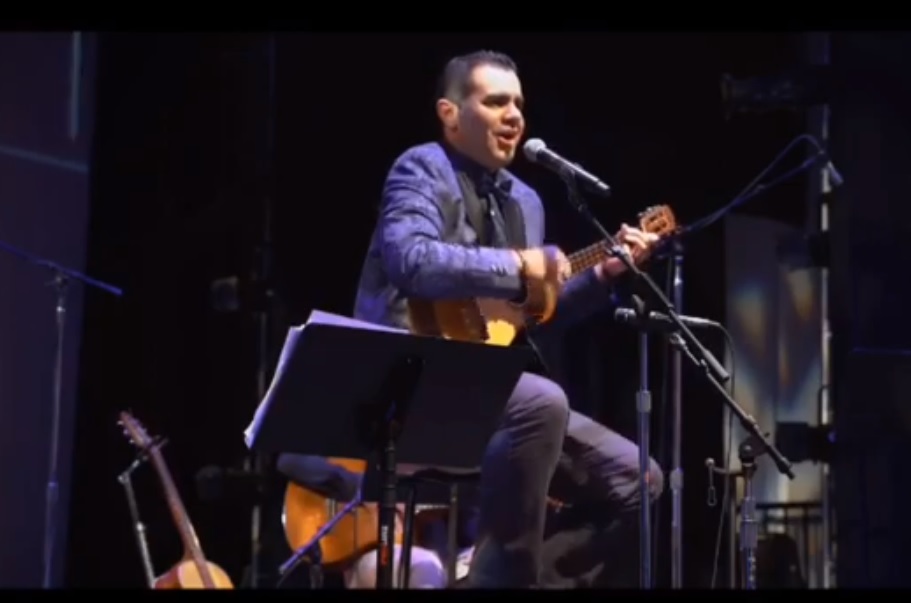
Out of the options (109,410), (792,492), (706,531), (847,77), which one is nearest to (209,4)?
(109,410)

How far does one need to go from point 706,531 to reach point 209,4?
2907 millimetres

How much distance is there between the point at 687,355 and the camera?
3.86m

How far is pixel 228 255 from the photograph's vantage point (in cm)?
605

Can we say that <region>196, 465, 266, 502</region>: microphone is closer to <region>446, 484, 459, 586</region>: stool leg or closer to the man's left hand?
<region>446, 484, 459, 586</region>: stool leg

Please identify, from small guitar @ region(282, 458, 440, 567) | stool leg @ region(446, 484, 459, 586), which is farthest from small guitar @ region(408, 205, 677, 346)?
small guitar @ region(282, 458, 440, 567)

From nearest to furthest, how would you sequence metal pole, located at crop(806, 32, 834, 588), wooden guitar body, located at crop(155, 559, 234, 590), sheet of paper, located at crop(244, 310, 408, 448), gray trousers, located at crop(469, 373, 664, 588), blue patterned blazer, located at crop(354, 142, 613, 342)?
sheet of paper, located at crop(244, 310, 408, 448), gray trousers, located at crop(469, 373, 664, 588), blue patterned blazer, located at crop(354, 142, 613, 342), wooden guitar body, located at crop(155, 559, 234, 590), metal pole, located at crop(806, 32, 834, 588)

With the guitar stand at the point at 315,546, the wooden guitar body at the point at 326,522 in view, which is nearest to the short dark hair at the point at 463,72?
the guitar stand at the point at 315,546

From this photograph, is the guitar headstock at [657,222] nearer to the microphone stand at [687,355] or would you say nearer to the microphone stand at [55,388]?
the microphone stand at [687,355]

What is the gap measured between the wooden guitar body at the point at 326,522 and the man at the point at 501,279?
0.99 meters

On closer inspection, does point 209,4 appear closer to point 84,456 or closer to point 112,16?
point 112,16

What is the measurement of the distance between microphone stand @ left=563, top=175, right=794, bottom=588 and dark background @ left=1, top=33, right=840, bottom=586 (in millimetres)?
1946

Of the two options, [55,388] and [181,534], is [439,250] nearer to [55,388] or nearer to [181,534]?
[181,534]

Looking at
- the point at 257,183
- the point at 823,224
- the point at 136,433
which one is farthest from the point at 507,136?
the point at 823,224

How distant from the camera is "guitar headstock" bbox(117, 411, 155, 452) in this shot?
5461mm
